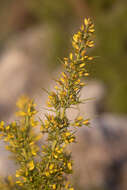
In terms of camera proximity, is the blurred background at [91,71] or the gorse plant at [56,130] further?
the blurred background at [91,71]

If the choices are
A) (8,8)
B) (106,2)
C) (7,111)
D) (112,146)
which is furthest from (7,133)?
(8,8)

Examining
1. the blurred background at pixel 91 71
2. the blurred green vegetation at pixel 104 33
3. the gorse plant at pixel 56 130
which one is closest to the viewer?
the gorse plant at pixel 56 130

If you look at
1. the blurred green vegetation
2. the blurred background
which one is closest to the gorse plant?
the blurred background

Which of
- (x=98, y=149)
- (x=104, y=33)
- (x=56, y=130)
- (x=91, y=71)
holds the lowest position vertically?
(x=98, y=149)

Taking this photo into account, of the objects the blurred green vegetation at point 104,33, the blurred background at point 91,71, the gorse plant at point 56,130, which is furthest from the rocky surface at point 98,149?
the blurred green vegetation at point 104,33

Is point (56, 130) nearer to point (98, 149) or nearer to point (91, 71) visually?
point (91, 71)

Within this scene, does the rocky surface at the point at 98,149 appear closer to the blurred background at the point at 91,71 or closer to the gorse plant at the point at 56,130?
the blurred background at the point at 91,71

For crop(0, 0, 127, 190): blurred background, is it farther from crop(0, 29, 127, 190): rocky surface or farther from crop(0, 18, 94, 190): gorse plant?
crop(0, 18, 94, 190): gorse plant

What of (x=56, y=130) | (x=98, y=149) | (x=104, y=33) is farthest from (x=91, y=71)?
(x=104, y=33)
